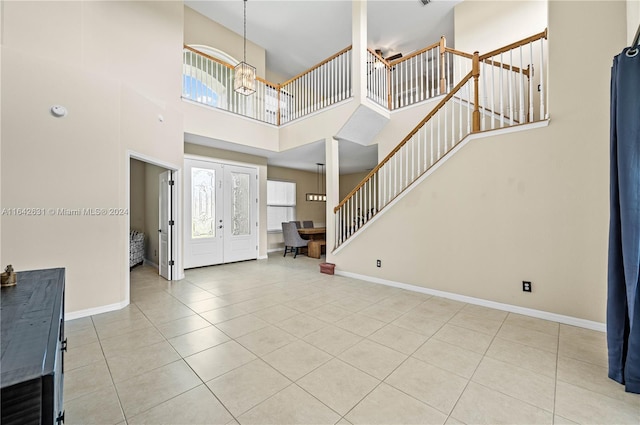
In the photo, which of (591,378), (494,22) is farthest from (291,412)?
(494,22)

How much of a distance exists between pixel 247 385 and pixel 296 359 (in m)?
0.45

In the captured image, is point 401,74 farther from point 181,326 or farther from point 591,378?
point 181,326

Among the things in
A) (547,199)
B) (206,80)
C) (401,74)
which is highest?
(401,74)

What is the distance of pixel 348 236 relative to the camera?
5000 millimetres

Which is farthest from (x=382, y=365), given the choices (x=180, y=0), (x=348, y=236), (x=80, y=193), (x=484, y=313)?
(x=180, y=0)

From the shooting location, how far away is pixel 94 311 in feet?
10.5

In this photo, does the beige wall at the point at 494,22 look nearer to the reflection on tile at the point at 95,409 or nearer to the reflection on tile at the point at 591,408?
the reflection on tile at the point at 591,408

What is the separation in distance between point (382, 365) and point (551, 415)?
3.42ft

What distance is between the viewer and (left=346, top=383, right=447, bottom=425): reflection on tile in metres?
1.56

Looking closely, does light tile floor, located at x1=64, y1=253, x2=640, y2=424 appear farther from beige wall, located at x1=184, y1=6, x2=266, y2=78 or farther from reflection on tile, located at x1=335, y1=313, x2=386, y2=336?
beige wall, located at x1=184, y1=6, x2=266, y2=78

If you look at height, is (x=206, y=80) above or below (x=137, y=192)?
above

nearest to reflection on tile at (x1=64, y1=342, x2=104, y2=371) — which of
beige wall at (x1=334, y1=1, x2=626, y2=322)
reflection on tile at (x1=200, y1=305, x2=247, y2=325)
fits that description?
reflection on tile at (x1=200, y1=305, x2=247, y2=325)
